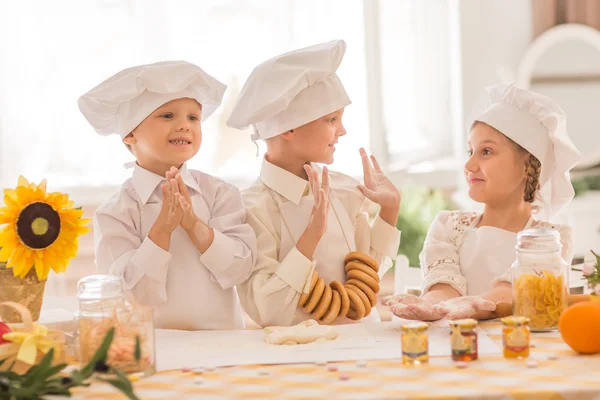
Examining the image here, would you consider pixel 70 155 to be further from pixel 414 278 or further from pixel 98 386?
pixel 98 386

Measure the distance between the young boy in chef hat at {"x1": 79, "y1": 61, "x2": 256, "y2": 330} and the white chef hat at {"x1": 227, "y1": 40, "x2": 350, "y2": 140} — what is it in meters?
0.09

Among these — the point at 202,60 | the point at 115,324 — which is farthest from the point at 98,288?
the point at 202,60

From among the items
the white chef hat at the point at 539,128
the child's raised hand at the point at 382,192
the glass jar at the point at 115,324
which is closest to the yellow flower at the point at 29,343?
the glass jar at the point at 115,324

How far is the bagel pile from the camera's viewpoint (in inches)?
76.2

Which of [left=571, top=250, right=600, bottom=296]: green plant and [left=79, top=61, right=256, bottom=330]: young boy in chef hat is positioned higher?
[left=79, top=61, right=256, bottom=330]: young boy in chef hat

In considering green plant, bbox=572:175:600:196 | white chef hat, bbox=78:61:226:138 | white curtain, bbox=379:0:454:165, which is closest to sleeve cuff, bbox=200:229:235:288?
white chef hat, bbox=78:61:226:138

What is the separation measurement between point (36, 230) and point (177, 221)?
0.31 meters

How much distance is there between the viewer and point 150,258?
1.87 meters

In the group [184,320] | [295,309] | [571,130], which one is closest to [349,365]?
[295,309]

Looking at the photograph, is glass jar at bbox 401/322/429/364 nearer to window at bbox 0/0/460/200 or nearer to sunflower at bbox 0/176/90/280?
sunflower at bbox 0/176/90/280

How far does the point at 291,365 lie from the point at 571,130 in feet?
10.7

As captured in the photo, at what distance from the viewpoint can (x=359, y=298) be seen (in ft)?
6.42

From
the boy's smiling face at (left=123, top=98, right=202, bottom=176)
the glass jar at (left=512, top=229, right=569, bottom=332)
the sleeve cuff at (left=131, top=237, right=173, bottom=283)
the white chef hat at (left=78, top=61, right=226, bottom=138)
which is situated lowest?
the glass jar at (left=512, top=229, right=569, bottom=332)

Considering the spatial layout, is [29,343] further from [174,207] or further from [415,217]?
[415,217]
